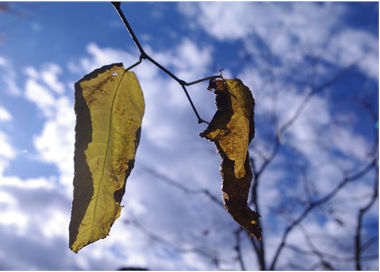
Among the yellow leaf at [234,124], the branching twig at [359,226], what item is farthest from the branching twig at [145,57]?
the branching twig at [359,226]

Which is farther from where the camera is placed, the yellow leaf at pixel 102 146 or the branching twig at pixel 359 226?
the branching twig at pixel 359 226

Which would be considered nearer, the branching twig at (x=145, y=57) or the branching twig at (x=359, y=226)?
the branching twig at (x=145, y=57)

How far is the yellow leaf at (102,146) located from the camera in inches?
16.5

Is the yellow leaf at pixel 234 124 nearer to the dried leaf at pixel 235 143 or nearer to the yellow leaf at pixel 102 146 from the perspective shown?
the dried leaf at pixel 235 143

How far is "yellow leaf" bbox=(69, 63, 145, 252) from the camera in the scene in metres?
0.42

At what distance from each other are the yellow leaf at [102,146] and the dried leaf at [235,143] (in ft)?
0.43

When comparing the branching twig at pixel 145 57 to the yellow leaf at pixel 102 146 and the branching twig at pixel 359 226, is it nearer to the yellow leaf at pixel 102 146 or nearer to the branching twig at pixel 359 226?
the yellow leaf at pixel 102 146

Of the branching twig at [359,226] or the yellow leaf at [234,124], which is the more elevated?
the branching twig at [359,226]

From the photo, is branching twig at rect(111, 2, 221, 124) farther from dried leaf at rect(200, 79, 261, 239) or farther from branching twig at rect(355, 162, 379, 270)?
branching twig at rect(355, 162, 379, 270)

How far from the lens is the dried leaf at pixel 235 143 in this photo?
436mm

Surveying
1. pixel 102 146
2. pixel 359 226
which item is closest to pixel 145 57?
pixel 102 146

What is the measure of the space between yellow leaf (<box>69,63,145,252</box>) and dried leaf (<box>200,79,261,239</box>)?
131 millimetres

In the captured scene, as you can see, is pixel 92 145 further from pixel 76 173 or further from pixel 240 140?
pixel 240 140

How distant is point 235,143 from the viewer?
1.50 feet
